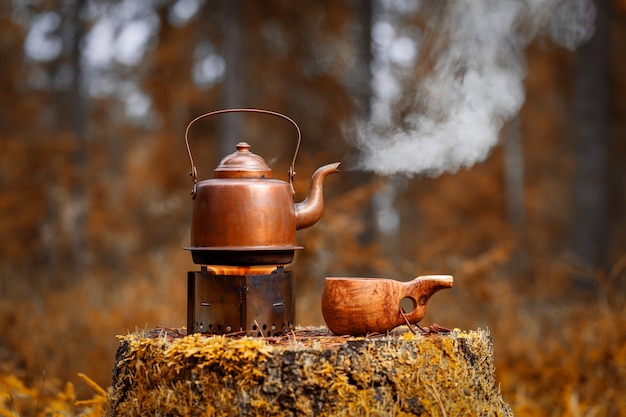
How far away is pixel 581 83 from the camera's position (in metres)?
8.78

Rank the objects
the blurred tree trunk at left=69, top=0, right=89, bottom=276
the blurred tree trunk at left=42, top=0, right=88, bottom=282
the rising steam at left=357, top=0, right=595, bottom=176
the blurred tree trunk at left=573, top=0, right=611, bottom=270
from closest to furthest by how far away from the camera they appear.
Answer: the rising steam at left=357, top=0, right=595, bottom=176 → the blurred tree trunk at left=573, top=0, right=611, bottom=270 → the blurred tree trunk at left=42, top=0, right=88, bottom=282 → the blurred tree trunk at left=69, top=0, right=89, bottom=276

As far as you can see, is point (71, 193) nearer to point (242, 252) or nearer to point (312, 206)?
point (312, 206)

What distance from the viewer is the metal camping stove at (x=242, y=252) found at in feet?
8.93

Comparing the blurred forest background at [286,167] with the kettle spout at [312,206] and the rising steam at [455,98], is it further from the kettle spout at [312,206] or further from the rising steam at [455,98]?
the kettle spout at [312,206]

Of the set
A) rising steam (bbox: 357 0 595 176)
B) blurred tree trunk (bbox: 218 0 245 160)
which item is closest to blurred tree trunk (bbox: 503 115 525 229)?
rising steam (bbox: 357 0 595 176)

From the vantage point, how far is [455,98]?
4980 mm

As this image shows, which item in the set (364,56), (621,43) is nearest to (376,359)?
(364,56)

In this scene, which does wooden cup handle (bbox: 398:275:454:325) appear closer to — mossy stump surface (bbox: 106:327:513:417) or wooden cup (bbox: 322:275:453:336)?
wooden cup (bbox: 322:275:453:336)

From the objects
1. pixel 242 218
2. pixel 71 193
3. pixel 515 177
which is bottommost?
pixel 242 218

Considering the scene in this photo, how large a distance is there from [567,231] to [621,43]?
5550 mm

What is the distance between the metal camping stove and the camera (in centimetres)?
272

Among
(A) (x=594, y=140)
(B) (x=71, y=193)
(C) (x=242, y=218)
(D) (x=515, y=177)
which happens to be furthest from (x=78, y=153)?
(D) (x=515, y=177)

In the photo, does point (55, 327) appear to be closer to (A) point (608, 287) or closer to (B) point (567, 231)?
(A) point (608, 287)

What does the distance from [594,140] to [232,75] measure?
4582 mm
